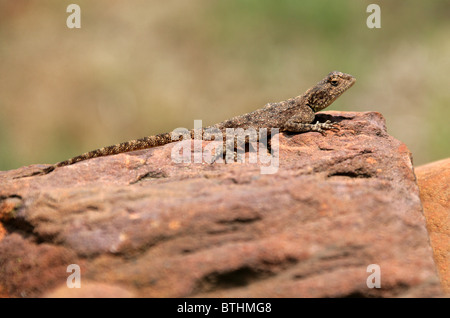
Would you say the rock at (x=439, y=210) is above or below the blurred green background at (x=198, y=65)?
below

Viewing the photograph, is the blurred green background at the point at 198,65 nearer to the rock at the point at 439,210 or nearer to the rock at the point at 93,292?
the rock at the point at 439,210

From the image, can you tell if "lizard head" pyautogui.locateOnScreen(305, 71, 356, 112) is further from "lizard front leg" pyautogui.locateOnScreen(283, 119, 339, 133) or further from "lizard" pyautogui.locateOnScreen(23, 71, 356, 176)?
"lizard front leg" pyautogui.locateOnScreen(283, 119, 339, 133)

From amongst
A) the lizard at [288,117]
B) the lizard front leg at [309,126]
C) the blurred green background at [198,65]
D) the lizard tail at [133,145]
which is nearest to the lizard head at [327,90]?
the lizard at [288,117]

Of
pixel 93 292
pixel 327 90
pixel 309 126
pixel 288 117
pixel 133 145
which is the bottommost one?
pixel 93 292

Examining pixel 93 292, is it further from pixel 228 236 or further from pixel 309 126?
pixel 309 126

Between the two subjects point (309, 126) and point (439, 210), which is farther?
point (309, 126)

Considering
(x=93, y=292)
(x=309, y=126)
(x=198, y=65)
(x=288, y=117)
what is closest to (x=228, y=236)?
(x=93, y=292)

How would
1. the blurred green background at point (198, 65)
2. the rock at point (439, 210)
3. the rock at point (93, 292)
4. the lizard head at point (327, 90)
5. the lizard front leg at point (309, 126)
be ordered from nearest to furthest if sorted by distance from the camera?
the rock at point (93, 292), the rock at point (439, 210), the lizard front leg at point (309, 126), the lizard head at point (327, 90), the blurred green background at point (198, 65)
